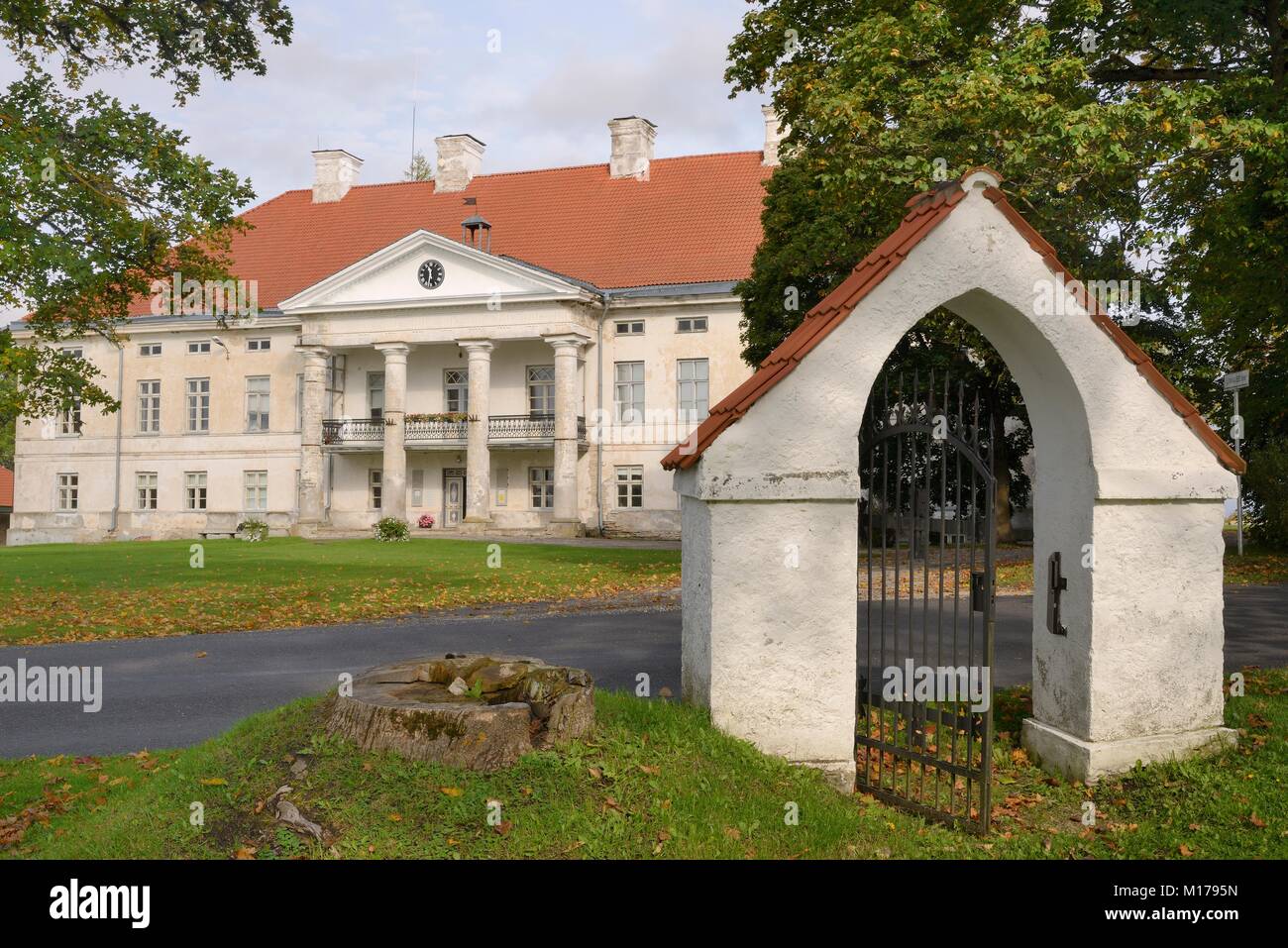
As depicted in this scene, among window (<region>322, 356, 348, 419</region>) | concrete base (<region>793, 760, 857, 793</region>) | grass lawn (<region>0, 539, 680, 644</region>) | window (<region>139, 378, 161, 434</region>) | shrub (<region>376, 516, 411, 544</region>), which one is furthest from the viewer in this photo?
window (<region>139, 378, 161, 434</region>)

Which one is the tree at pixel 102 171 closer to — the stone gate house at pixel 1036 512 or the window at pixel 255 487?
the stone gate house at pixel 1036 512

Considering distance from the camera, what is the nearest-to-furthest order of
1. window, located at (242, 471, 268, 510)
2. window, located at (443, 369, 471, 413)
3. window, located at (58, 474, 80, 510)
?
window, located at (443, 369, 471, 413) → window, located at (242, 471, 268, 510) → window, located at (58, 474, 80, 510)

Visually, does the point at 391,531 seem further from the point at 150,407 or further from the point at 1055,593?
the point at 1055,593

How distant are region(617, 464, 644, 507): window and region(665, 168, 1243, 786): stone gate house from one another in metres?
28.4

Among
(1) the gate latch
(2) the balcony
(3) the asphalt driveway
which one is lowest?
(3) the asphalt driveway

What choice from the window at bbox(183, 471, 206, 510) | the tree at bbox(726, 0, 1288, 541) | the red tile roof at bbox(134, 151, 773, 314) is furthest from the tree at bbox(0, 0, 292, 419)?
the window at bbox(183, 471, 206, 510)

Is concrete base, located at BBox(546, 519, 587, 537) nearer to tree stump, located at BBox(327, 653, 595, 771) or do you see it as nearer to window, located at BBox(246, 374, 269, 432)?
window, located at BBox(246, 374, 269, 432)

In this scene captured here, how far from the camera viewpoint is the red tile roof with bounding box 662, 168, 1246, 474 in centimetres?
587

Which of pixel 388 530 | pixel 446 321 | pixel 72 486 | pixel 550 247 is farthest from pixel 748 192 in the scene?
pixel 72 486

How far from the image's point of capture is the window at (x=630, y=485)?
116ft

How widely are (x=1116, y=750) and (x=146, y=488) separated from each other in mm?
39894

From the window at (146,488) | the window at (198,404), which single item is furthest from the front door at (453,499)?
the window at (146,488)

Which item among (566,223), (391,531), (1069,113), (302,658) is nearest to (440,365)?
(566,223)

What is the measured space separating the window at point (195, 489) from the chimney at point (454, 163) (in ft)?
45.5
